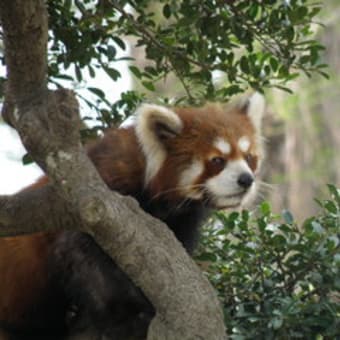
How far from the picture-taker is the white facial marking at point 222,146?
4.13 m

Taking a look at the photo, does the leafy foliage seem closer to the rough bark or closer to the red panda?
the red panda

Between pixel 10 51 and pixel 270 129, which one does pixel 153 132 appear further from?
pixel 270 129

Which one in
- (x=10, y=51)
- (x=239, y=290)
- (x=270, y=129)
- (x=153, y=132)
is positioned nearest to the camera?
(x=10, y=51)

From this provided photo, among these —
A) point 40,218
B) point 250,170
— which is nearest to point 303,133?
point 250,170

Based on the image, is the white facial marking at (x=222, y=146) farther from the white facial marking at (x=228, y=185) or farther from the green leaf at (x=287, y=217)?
the green leaf at (x=287, y=217)

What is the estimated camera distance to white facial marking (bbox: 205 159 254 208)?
13.2 feet

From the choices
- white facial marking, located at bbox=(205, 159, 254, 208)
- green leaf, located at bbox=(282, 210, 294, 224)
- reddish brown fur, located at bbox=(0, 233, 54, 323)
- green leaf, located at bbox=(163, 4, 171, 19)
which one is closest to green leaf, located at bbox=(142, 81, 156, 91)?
green leaf, located at bbox=(163, 4, 171, 19)

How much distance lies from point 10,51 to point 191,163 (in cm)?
134

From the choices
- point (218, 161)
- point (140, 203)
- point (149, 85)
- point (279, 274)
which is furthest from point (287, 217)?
point (149, 85)

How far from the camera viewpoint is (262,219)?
383 centimetres

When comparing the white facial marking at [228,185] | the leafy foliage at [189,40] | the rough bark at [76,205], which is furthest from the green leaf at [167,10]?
the rough bark at [76,205]

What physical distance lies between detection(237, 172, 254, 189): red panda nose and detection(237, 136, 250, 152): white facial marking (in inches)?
8.6

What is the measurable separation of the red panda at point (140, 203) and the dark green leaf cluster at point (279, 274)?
195 mm

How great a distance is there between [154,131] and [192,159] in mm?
224
